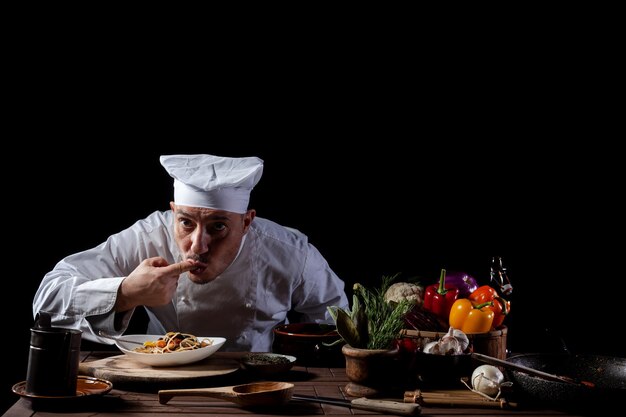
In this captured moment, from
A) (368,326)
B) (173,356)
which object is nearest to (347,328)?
(368,326)

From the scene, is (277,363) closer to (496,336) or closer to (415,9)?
(496,336)

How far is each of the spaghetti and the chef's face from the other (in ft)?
2.17

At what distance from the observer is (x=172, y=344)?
3.01 metres

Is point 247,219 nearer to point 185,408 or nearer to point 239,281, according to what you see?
point 239,281

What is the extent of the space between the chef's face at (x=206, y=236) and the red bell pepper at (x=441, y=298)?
3.38 ft

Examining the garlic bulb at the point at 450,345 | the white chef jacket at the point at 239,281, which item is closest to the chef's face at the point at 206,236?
the white chef jacket at the point at 239,281

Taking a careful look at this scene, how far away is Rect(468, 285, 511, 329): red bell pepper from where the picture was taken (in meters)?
3.10

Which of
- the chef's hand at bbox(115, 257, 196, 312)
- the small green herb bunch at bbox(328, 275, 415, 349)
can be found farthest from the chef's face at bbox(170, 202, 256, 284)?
the small green herb bunch at bbox(328, 275, 415, 349)

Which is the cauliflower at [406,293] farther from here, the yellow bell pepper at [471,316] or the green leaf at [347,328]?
the green leaf at [347,328]

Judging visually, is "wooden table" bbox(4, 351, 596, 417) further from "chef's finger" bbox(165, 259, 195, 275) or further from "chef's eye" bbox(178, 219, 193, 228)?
"chef's eye" bbox(178, 219, 193, 228)

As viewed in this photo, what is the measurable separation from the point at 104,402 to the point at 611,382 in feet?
5.90

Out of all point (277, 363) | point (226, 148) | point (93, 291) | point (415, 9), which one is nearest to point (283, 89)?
point (226, 148)

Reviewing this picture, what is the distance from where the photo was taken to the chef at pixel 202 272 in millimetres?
3475

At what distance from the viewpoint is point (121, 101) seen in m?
4.49
